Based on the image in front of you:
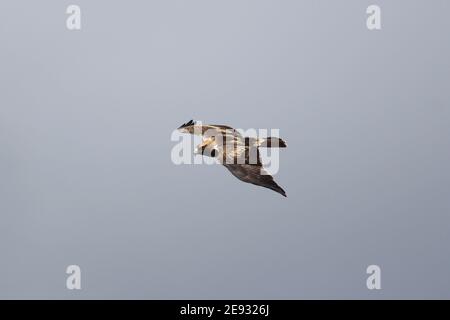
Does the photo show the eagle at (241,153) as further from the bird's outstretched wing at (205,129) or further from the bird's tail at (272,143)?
the bird's outstretched wing at (205,129)

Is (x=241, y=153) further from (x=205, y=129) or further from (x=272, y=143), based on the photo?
(x=205, y=129)

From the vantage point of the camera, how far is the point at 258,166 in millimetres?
12609

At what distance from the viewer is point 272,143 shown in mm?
13805

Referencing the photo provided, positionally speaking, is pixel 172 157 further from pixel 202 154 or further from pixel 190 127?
pixel 190 127

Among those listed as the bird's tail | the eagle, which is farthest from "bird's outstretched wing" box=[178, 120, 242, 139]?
the bird's tail

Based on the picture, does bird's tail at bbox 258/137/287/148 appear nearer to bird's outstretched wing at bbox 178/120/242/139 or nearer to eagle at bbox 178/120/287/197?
eagle at bbox 178/120/287/197

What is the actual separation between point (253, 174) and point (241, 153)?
91 centimetres

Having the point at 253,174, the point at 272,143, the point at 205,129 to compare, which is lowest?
the point at 253,174

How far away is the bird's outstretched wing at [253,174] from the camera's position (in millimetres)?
12062

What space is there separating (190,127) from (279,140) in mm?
4259

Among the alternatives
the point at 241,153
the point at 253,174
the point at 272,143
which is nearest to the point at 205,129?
the point at 272,143

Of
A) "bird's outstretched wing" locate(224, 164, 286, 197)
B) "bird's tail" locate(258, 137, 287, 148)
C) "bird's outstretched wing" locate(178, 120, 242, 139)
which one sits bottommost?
"bird's outstretched wing" locate(224, 164, 286, 197)

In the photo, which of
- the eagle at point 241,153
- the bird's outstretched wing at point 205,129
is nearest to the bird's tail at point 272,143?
the eagle at point 241,153

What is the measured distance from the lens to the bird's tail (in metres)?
13.8
